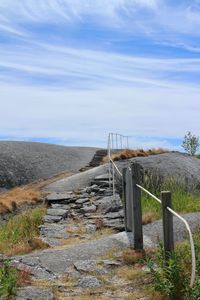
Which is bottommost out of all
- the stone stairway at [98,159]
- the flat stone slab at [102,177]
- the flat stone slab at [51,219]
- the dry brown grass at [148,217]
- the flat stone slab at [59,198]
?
the flat stone slab at [51,219]

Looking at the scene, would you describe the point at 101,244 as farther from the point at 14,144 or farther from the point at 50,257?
the point at 14,144

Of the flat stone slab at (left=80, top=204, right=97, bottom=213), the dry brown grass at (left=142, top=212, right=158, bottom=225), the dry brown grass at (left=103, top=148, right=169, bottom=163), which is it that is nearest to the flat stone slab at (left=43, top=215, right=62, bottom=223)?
the flat stone slab at (left=80, top=204, right=97, bottom=213)

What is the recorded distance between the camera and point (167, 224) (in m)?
6.41

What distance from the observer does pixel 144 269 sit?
298 inches

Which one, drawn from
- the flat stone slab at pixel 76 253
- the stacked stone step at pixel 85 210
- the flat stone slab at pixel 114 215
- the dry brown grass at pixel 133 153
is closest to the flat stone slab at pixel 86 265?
the flat stone slab at pixel 76 253

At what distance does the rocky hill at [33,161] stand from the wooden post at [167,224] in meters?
22.2

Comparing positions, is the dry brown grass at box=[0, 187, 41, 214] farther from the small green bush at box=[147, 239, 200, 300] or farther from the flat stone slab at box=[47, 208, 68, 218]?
the small green bush at box=[147, 239, 200, 300]

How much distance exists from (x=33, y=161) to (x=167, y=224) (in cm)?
2618

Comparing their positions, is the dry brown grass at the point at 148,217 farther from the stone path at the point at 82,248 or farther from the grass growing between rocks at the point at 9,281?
the grass growing between rocks at the point at 9,281

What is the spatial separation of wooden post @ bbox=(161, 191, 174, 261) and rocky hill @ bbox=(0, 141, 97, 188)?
2223cm

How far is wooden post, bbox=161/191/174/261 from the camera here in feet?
20.9

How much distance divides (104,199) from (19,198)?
12.6 feet

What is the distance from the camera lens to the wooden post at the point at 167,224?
6355mm

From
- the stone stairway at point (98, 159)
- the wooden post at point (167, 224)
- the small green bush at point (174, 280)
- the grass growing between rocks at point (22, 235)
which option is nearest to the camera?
the small green bush at point (174, 280)
